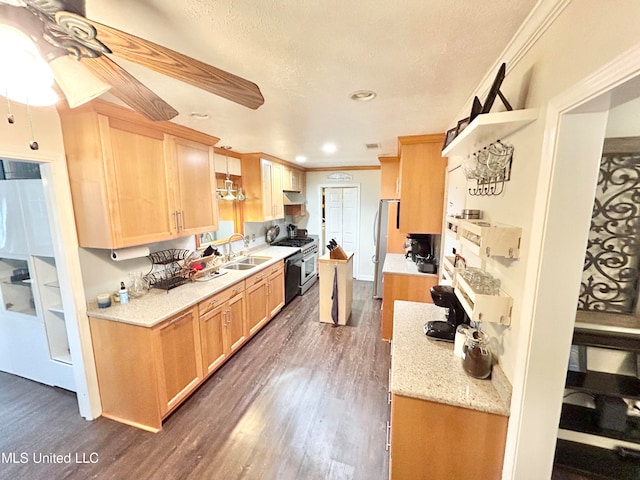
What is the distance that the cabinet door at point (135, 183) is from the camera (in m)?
1.87

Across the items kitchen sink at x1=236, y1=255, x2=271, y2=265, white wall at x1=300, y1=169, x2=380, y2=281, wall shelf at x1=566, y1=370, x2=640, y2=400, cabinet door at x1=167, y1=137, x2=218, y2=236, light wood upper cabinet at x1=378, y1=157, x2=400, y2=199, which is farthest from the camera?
white wall at x1=300, y1=169, x2=380, y2=281

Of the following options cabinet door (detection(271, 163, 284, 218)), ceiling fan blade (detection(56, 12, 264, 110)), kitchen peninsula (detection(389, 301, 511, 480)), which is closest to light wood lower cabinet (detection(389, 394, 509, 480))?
kitchen peninsula (detection(389, 301, 511, 480))

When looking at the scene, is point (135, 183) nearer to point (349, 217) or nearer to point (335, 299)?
point (335, 299)

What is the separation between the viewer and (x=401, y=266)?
3.15 meters

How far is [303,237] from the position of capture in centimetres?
540

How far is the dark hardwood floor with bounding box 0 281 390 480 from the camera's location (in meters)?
1.67

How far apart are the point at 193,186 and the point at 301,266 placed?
7.77 ft

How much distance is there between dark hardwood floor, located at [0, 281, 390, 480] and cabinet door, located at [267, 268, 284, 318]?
35.0 inches

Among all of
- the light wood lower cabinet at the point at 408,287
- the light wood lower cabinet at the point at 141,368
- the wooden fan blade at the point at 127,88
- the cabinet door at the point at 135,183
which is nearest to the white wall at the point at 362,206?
the light wood lower cabinet at the point at 408,287

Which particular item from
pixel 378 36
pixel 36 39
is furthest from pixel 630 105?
pixel 36 39

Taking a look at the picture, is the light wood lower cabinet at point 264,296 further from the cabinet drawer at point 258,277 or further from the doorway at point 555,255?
the doorway at point 555,255

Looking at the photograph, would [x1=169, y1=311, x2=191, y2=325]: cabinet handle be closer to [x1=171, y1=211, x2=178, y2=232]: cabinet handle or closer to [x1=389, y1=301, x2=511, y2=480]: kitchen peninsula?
[x1=171, y1=211, x2=178, y2=232]: cabinet handle

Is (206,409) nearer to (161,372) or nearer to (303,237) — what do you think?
(161,372)

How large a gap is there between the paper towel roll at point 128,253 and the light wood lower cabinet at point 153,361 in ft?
1.54
